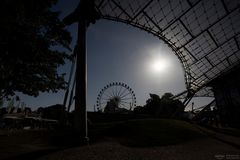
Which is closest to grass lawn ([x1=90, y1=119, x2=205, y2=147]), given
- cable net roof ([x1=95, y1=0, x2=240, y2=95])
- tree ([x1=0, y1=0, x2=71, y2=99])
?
tree ([x1=0, y1=0, x2=71, y2=99])

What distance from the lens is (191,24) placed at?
3347 cm

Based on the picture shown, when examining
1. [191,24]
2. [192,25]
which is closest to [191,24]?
[191,24]

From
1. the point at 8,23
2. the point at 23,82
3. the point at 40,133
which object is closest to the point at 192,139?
the point at 40,133

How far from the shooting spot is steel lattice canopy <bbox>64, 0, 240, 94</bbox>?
30016mm

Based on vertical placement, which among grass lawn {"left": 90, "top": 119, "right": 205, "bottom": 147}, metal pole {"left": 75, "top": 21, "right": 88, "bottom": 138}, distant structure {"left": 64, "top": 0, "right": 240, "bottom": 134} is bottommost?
grass lawn {"left": 90, "top": 119, "right": 205, "bottom": 147}

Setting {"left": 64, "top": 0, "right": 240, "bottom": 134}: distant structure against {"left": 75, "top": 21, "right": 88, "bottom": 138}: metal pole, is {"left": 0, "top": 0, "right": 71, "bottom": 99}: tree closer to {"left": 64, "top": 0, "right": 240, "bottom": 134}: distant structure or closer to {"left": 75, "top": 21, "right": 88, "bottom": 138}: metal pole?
{"left": 75, "top": 21, "right": 88, "bottom": 138}: metal pole

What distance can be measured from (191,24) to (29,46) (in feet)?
90.6

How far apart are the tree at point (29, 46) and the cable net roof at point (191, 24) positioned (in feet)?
43.5

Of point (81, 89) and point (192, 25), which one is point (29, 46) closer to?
point (81, 89)

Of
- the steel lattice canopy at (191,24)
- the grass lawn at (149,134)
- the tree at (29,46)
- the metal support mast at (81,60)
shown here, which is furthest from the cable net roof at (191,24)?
the grass lawn at (149,134)

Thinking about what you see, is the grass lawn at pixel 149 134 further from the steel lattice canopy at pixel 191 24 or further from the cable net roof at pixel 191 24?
the cable net roof at pixel 191 24

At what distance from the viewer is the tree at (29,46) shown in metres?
13.1

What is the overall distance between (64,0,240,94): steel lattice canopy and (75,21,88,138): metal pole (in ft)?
37.2

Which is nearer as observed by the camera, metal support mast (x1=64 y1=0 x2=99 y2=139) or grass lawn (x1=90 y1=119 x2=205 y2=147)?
metal support mast (x1=64 y1=0 x2=99 y2=139)
